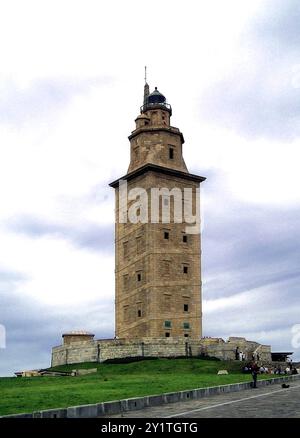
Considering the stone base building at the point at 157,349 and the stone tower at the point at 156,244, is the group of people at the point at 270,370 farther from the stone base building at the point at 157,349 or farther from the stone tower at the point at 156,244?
the stone tower at the point at 156,244

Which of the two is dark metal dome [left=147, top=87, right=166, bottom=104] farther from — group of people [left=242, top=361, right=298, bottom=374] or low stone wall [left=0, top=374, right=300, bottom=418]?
low stone wall [left=0, top=374, right=300, bottom=418]

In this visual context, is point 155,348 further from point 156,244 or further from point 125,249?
point 125,249

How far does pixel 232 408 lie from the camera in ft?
71.3

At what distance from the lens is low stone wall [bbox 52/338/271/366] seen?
62.9m

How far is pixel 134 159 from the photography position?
73062 mm

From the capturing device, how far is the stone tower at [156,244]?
217 ft

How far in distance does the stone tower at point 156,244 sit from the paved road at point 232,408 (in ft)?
128

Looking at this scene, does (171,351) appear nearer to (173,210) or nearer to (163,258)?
(163,258)

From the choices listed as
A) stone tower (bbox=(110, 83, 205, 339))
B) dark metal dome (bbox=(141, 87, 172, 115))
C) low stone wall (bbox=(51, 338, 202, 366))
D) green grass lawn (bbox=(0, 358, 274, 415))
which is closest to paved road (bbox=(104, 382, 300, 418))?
green grass lawn (bbox=(0, 358, 274, 415))

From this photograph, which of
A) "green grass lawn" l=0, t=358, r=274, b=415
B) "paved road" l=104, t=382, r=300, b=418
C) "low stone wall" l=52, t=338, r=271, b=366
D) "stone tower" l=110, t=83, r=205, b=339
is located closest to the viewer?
"paved road" l=104, t=382, r=300, b=418

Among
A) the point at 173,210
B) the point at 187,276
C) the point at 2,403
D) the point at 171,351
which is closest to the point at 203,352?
the point at 171,351

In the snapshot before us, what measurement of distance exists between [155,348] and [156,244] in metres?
11.1

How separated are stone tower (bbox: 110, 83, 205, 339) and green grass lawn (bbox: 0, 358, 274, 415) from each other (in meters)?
7.80

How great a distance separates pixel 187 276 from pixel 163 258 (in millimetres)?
3539
